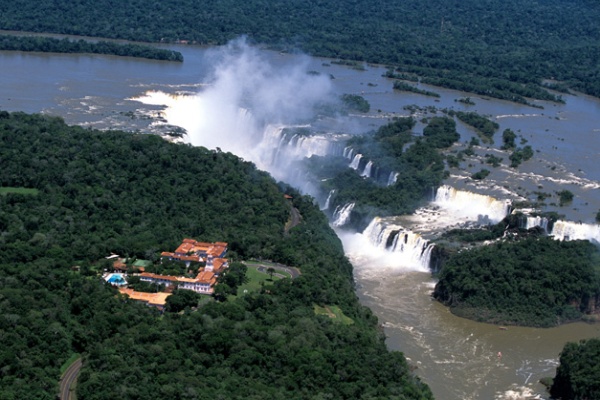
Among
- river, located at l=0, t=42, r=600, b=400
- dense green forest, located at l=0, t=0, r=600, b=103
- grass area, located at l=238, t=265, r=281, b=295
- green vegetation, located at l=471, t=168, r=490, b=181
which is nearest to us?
grass area, located at l=238, t=265, r=281, b=295

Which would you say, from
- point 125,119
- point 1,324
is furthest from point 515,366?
point 125,119

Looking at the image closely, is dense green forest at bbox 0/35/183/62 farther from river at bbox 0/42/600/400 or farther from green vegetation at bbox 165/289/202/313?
green vegetation at bbox 165/289/202/313

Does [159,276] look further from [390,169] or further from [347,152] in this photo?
[347,152]

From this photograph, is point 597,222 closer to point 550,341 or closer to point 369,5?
point 550,341

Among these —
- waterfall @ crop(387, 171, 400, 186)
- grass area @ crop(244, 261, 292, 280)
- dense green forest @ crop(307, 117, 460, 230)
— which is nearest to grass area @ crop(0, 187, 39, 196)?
grass area @ crop(244, 261, 292, 280)

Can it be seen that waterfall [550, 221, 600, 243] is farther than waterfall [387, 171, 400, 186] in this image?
No

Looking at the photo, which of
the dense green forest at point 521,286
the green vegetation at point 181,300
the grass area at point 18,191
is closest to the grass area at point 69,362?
the green vegetation at point 181,300

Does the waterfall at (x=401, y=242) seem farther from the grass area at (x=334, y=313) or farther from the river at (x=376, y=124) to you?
the grass area at (x=334, y=313)
